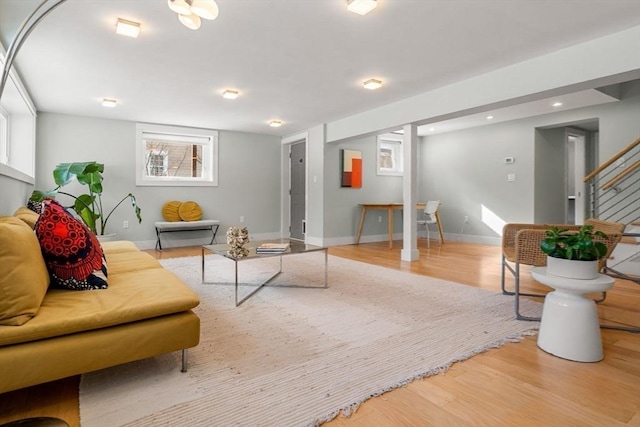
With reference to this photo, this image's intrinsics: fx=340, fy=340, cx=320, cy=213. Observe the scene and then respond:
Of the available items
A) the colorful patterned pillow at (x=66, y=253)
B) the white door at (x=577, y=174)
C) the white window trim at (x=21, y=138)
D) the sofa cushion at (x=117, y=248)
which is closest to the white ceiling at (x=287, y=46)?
the white window trim at (x=21, y=138)

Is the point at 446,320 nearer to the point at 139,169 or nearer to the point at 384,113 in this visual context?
the point at 384,113

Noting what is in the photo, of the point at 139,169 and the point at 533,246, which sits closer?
the point at 533,246

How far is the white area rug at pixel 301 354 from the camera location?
4.44 ft

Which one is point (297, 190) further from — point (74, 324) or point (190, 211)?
point (74, 324)

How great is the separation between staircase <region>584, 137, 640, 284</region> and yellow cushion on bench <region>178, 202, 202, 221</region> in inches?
226

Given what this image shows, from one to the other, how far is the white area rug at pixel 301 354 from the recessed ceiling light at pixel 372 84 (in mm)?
2207

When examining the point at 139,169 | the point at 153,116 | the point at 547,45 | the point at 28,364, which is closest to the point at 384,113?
the point at 547,45

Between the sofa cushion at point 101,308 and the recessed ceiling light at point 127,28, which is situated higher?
the recessed ceiling light at point 127,28

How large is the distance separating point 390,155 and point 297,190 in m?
2.14

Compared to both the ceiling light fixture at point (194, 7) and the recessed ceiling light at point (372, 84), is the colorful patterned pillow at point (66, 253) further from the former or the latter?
the recessed ceiling light at point (372, 84)

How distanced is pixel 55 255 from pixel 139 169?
4.51 metres

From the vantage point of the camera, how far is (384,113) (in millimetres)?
4895

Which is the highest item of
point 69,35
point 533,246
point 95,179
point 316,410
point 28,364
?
point 69,35

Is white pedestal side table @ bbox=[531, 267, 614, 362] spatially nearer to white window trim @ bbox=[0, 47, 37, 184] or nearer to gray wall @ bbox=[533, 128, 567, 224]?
gray wall @ bbox=[533, 128, 567, 224]
